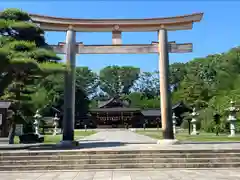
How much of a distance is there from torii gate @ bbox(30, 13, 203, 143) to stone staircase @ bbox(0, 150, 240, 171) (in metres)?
4.26

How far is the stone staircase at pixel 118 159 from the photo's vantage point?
9898 millimetres

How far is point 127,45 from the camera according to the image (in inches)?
602

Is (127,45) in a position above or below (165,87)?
above

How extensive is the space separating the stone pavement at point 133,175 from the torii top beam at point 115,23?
8427 mm

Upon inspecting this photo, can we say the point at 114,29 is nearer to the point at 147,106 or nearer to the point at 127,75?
the point at 147,106

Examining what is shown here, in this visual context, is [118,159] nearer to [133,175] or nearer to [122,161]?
[122,161]

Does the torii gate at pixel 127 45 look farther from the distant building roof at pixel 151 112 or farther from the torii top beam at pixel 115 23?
the distant building roof at pixel 151 112

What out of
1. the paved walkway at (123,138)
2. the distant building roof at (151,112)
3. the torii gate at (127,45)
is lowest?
the paved walkway at (123,138)

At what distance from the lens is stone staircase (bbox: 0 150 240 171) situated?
990 cm

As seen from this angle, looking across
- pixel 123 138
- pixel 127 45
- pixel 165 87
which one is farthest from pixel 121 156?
pixel 123 138

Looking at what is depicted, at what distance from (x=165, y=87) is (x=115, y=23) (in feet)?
14.2

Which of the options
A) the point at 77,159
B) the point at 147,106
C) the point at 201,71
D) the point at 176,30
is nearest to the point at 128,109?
the point at 147,106

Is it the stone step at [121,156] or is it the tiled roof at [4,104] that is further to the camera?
the tiled roof at [4,104]

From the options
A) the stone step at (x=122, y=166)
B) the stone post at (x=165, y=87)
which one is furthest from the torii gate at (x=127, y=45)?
the stone step at (x=122, y=166)
